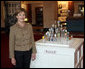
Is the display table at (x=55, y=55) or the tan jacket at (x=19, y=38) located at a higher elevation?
the tan jacket at (x=19, y=38)

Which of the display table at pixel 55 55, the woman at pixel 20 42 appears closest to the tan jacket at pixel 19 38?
the woman at pixel 20 42

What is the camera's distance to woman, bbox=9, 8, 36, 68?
2.97 metres

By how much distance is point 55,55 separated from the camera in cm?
346

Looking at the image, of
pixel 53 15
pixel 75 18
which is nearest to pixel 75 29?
pixel 75 18

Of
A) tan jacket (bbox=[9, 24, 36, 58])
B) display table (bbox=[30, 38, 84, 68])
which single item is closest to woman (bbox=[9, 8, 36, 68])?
tan jacket (bbox=[9, 24, 36, 58])

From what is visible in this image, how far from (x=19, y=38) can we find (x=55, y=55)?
2.67 feet

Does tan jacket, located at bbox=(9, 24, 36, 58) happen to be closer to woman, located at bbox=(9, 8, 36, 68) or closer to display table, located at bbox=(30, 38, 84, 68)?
woman, located at bbox=(9, 8, 36, 68)

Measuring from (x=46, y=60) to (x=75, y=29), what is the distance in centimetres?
923

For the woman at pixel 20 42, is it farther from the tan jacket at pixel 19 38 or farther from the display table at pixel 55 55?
the display table at pixel 55 55

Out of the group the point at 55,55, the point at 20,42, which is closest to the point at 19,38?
the point at 20,42

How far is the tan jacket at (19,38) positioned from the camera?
2980 millimetres

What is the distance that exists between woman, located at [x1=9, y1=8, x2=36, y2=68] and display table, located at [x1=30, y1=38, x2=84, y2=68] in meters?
0.46

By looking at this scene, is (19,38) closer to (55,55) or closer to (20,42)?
(20,42)

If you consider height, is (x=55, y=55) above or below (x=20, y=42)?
below
